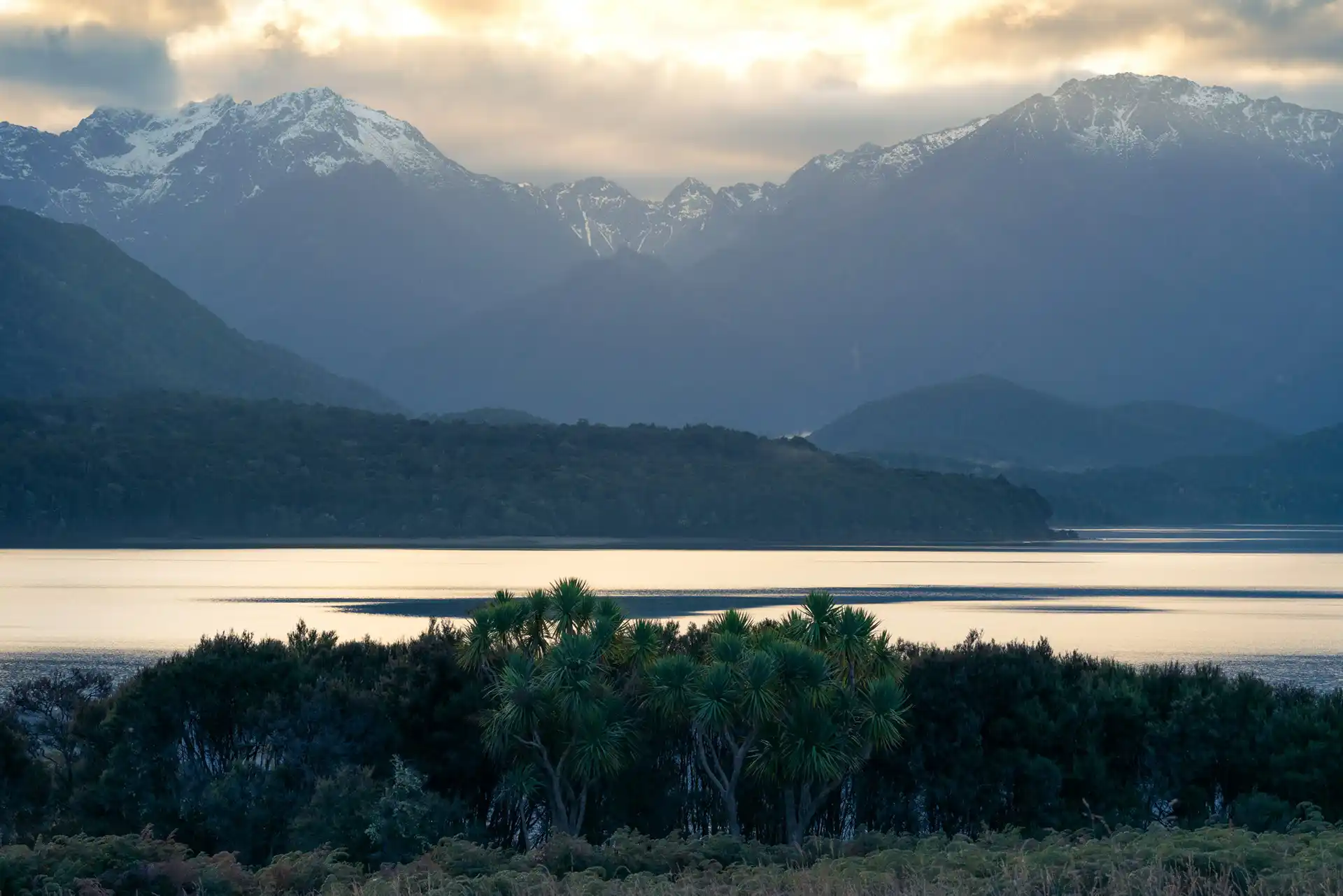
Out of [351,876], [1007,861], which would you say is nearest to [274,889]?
[351,876]

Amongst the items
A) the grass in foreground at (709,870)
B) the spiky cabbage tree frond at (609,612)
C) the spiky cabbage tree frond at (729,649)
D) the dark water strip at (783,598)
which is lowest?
the dark water strip at (783,598)

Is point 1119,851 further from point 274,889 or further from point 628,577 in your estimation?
point 628,577

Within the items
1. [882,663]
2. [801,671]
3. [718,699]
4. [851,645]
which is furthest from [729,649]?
[882,663]

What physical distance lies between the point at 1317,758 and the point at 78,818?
1112 inches

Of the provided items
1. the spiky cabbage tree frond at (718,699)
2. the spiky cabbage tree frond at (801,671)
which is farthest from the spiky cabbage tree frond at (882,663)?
the spiky cabbage tree frond at (718,699)

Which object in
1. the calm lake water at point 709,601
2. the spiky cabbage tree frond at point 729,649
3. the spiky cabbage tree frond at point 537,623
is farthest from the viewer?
the calm lake water at point 709,601

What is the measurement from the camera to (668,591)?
13650 centimetres

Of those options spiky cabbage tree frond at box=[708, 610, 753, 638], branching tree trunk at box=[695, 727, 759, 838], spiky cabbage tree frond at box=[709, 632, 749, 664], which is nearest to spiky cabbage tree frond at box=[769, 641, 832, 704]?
spiky cabbage tree frond at box=[709, 632, 749, 664]

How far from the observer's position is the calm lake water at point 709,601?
93.5 meters

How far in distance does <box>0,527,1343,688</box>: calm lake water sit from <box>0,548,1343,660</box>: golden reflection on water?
1.01ft

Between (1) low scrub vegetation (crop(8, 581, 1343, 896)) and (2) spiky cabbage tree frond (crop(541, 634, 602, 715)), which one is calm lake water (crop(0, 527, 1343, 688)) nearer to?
(1) low scrub vegetation (crop(8, 581, 1343, 896))

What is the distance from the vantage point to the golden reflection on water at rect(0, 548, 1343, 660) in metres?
98.7

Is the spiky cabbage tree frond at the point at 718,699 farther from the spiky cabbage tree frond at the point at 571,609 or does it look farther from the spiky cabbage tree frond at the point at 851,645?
the spiky cabbage tree frond at the point at 571,609

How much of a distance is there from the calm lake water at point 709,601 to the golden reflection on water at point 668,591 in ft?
1.01
